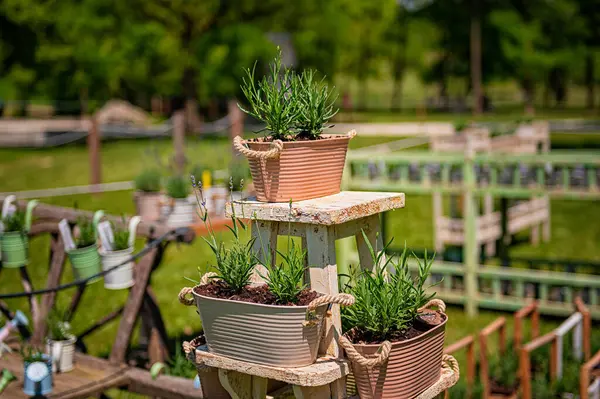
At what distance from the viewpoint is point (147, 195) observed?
23.8 feet

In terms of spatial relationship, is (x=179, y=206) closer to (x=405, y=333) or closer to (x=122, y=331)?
(x=122, y=331)

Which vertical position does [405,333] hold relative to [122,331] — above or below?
above

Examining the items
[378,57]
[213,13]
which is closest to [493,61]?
[378,57]

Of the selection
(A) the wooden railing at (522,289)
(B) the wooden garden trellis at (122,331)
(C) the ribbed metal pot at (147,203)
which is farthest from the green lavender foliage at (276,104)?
(A) the wooden railing at (522,289)

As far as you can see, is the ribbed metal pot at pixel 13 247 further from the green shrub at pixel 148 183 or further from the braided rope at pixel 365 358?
the braided rope at pixel 365 358

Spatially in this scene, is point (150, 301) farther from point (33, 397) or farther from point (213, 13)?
point (213, 13)

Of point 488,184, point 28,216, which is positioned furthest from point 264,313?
point 488,184

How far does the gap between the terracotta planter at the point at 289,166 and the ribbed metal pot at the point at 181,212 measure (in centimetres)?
346

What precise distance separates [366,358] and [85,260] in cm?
267

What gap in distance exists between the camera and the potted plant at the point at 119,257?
4992 mm

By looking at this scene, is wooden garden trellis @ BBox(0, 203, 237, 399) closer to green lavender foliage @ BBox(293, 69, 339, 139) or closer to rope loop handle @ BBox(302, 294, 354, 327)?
rope loop handle @ BBox(302, 294, 354, 327)

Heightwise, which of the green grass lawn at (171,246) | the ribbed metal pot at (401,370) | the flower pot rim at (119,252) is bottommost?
the green grass lawn at (171,246)

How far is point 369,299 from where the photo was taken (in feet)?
9.78

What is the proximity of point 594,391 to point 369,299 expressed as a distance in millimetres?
3114
